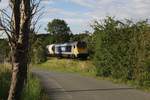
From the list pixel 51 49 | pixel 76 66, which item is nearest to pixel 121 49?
pixel 76 66

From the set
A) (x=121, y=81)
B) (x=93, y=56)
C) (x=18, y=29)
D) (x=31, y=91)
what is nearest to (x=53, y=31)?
(x=93, y=56)

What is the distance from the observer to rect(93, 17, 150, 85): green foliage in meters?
27.7

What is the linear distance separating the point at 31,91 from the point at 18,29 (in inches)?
497

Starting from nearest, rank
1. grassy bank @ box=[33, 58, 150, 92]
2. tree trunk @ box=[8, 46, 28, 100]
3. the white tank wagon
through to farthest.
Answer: tree trunk @ box=[8, 46, 28, 100]
grassy bank @ box=[33, 58, 150, 92]
the white tank wagon

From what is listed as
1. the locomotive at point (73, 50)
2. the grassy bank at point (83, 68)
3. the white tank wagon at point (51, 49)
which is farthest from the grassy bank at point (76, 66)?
the white tank wagon at point (51, 49)

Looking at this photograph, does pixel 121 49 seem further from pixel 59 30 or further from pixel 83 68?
pixel 59 30

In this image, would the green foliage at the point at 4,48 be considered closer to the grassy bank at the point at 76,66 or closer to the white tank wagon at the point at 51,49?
the grassy bank at the point at 76,66

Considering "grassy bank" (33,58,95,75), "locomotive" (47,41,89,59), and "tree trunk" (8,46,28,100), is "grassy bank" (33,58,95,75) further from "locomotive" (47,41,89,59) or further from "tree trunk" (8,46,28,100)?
"tree trunk" (8,46,28,100)

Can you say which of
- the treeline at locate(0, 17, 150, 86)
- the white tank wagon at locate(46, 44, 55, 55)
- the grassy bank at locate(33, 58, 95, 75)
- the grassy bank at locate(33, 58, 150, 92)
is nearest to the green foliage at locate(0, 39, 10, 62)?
the treeline at locate(0, 17, 150, 86)

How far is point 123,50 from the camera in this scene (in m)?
30.3

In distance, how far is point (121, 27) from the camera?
3197 cm

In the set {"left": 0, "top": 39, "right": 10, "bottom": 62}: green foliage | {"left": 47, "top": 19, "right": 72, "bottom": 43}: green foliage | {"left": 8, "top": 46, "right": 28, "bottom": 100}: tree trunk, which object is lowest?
{"left": 8, "top": 46, "right": 28, "bottom": 100}: tree trunk

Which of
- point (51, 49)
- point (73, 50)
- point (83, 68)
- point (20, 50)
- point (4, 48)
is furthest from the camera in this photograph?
point (51, 49)

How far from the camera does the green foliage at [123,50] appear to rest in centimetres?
2772
